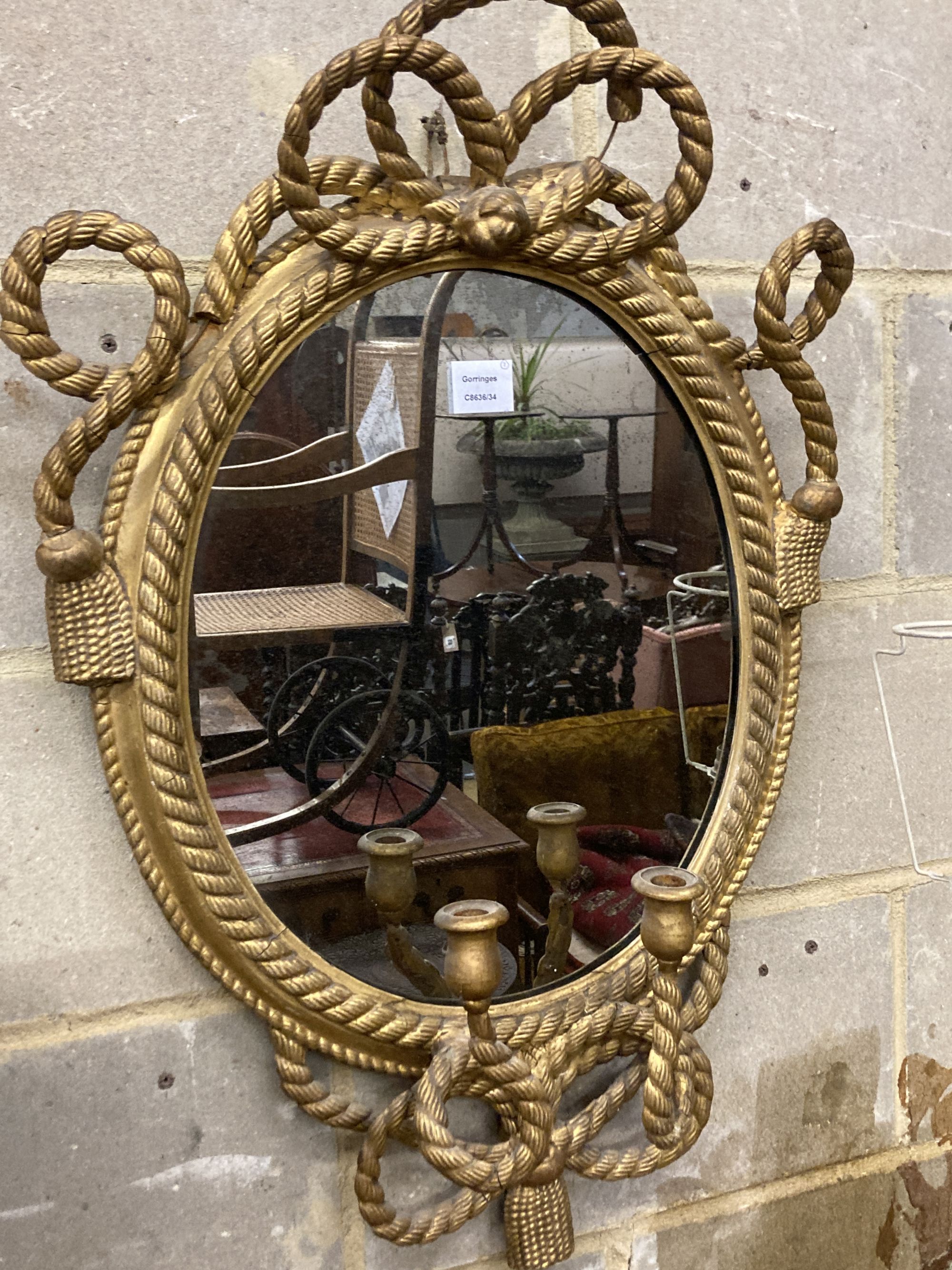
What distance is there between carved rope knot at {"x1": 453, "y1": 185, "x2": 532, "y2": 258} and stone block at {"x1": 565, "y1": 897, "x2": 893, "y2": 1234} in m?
0.58

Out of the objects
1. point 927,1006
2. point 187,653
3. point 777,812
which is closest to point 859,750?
point 777,812

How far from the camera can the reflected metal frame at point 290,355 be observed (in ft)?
2.33

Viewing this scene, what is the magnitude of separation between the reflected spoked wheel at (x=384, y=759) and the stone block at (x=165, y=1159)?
0.18m

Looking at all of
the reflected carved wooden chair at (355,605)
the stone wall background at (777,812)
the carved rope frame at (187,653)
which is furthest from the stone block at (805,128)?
the reflected carved wooden chair at (355,605)

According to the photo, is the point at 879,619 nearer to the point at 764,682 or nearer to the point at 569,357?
the point at 764,682

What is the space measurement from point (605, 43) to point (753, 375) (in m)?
0.29

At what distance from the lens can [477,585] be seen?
0.83 m

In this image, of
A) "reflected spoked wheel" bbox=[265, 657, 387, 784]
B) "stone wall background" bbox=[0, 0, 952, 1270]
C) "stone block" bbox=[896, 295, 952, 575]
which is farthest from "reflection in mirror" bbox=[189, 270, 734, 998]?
"stone block" bbox=[896, 295, 952, 575]

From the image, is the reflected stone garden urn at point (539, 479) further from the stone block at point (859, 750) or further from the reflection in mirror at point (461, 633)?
the stone block at point (859, 750)

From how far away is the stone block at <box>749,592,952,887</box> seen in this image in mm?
993

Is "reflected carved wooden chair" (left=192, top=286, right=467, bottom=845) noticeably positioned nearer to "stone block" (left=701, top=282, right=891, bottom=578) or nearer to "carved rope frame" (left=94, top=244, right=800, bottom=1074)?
"carved rope frame" (left=94, top=244, right=800, bottom=1074)

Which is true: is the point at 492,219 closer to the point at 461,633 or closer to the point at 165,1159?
the point at 461,633

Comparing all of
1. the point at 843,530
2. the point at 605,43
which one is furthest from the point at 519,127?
the point at 843,530

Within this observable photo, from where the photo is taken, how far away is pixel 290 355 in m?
0.75
